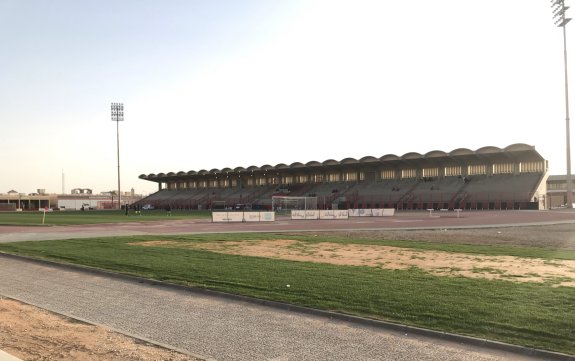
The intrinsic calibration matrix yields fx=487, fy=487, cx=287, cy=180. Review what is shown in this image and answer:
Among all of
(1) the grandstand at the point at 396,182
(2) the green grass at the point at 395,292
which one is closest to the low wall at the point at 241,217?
(2) the green grass at the point at 395,292

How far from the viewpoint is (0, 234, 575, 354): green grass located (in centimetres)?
829

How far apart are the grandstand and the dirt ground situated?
50.7m

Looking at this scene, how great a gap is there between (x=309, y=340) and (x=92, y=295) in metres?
6.55

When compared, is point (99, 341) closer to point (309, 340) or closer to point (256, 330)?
point (256, 330)

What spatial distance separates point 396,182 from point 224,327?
87.3 metres

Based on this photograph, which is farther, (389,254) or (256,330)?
(389,254)

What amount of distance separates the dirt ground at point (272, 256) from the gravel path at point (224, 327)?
524 mm

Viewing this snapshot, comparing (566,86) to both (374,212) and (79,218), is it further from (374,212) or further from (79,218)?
(79,218)

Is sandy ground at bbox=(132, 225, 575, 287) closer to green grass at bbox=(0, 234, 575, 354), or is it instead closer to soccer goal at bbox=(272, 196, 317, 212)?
green grass at bbox=(0, 234, 575, 354)

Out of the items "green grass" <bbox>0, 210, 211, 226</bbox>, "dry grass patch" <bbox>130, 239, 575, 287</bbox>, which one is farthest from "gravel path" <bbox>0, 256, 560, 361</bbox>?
"green grass" <bbox>0, 210, 211, 226</bbox>

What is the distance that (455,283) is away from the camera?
12219 millimetres

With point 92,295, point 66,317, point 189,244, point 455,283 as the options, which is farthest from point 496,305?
point 189,244

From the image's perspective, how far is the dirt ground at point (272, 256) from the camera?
7.25 m

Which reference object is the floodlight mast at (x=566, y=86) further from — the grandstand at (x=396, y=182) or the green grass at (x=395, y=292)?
the green grass at (x=395, y=292)
